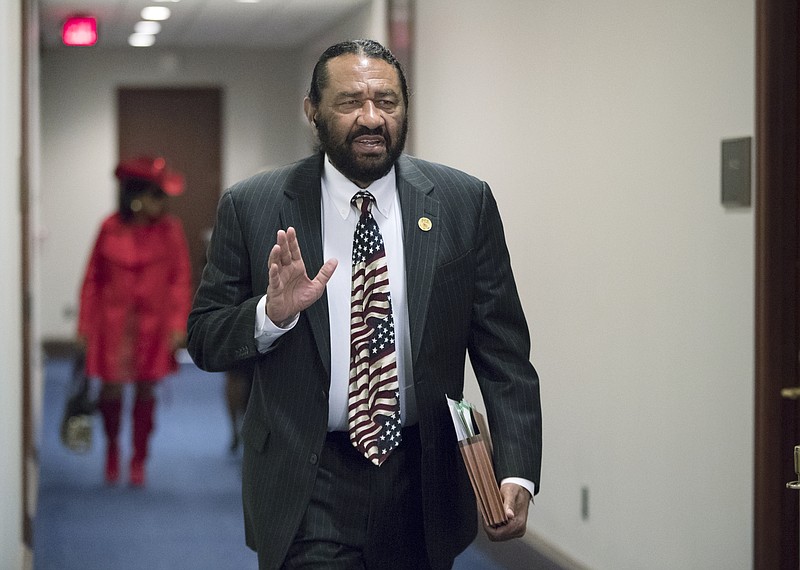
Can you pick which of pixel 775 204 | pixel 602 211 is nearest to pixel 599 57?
pixel 602 211

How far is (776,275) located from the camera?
270cm

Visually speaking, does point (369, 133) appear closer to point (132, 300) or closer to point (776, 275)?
point (776, 275)

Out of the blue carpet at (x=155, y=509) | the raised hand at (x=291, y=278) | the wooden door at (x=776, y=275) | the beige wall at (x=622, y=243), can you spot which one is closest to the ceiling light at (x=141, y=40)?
the blue carpet at (x=155, y=509)

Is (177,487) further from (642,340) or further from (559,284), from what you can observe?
(642,340)

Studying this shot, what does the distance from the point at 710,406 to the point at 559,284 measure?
3.22 feet

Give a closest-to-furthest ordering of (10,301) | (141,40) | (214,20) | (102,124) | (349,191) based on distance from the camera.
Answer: (349,191) → (10,301) → (214,20) → (141,40) → (102,124)

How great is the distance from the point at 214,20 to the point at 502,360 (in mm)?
7394

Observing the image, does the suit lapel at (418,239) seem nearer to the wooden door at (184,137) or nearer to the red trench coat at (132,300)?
the red trench coat at (132,300)

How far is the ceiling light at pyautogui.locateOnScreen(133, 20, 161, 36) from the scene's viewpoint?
362 inches

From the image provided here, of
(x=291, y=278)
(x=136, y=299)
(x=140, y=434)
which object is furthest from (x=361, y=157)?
(x=140, y=434)

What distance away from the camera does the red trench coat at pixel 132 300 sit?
5.75 metres

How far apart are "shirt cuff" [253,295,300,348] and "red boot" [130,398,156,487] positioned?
3.97 meters

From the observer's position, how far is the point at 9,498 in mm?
3500

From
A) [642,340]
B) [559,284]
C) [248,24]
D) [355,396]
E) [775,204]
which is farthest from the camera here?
[248,24]
